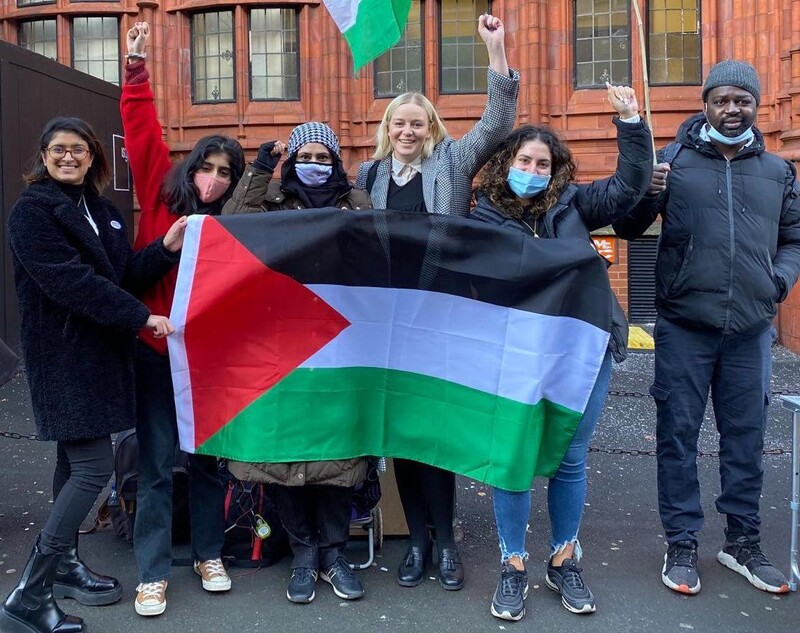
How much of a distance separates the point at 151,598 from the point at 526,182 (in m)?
2.40

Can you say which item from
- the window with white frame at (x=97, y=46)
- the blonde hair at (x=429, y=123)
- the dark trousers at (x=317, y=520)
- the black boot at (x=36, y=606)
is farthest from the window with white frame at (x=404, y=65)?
the black boot at (x=36, y=606)

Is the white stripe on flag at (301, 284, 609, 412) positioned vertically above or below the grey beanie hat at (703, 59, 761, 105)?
below

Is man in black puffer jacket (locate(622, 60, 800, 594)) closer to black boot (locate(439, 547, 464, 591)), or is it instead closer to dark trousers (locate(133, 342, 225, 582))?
black boot (locate(439, 547, 464, 591))

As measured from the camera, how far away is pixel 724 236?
3.85 meters

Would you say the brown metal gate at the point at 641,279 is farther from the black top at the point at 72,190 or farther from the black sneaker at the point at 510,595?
the black top at the point at 72,190

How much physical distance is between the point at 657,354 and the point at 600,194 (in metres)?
0.88

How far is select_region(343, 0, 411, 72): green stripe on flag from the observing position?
432cm

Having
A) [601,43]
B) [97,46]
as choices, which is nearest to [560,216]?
[601,43]

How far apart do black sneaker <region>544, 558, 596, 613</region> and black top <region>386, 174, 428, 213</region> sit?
5.64 feet

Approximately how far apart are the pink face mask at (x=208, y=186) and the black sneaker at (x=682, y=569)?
8.78 feet

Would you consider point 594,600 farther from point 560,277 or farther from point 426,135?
point 426,135

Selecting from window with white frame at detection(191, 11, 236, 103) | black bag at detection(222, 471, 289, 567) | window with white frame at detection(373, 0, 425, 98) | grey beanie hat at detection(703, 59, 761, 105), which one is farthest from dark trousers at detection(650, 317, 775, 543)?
window with white frame at detection(191, 11, 236, 103)

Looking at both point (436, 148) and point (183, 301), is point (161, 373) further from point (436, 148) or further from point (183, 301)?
point (436, 148)

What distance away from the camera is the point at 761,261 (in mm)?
3857
